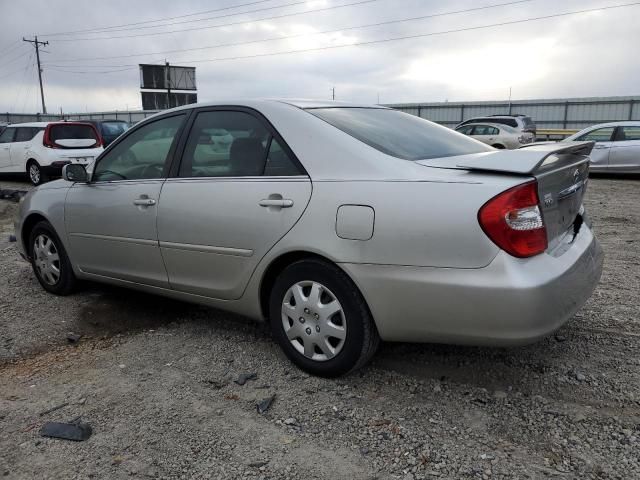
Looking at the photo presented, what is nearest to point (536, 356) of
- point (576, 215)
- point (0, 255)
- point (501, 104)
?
point (576, 215)

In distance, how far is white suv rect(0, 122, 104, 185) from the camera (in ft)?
42.6

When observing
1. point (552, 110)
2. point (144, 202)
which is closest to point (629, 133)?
point (144, 202)

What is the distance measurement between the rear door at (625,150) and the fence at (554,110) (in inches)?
526

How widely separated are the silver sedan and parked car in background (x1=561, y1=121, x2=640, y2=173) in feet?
35.8

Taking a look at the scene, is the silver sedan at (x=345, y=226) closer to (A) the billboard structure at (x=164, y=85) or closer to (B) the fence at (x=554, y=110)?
(B) the fence at (x=554, y=110)

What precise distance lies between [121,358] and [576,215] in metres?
2.91

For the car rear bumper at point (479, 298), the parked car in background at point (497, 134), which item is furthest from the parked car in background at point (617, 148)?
the car rear bumper at point (479, 298)

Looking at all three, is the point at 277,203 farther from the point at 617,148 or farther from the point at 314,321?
the point at 617,148

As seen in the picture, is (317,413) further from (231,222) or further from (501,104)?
(501,104)

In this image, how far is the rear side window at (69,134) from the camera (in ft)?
43.1

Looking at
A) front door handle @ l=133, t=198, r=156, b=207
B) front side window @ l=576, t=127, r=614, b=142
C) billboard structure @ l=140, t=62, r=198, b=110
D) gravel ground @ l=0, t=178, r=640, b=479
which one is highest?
billboard structure @ l=140, t=62, r=198, b=110

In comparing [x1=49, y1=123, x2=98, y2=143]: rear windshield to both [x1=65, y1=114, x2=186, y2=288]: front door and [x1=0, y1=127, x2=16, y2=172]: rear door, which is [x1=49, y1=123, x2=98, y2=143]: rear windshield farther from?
[x1=65, y1=114, x2=186, y2=288]: front door

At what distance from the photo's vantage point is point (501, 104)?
2844 cm

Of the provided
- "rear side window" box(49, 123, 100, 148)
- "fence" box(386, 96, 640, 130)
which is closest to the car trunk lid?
"rear side window" box(49, 123, 100, 148)
